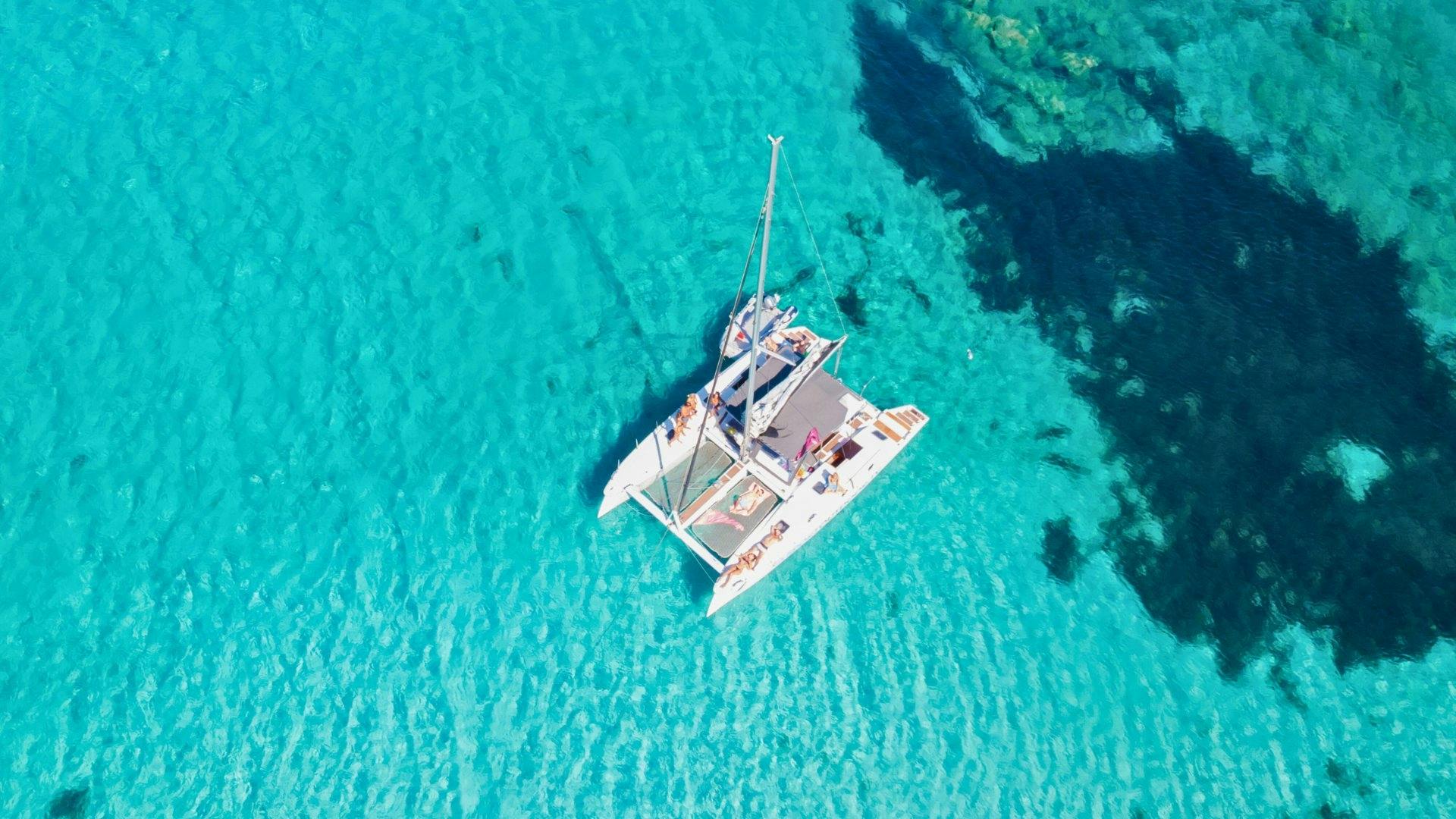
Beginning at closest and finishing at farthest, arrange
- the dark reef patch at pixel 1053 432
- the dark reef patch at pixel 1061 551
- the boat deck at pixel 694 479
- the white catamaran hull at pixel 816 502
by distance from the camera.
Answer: the white catamaran hull at pixel 816 502
the boat deck at pixel 694 479
the dark reef patch at pixel 1061 551
the dark reef patch at pixel 1053 432

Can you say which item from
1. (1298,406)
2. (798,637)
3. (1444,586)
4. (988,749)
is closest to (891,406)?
(798,637)

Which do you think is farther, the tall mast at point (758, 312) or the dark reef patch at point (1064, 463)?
the dark reef patch at point (1064, 463)

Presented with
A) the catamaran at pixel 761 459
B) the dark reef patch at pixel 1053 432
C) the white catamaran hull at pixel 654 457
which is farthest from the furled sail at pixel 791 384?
the dark reef patch at pixel 1053 432

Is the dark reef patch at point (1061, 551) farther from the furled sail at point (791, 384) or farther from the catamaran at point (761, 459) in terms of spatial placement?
the furled sail at point (791, 384)

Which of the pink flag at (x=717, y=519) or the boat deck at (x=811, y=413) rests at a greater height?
the boat deck at (x=811, y=413)

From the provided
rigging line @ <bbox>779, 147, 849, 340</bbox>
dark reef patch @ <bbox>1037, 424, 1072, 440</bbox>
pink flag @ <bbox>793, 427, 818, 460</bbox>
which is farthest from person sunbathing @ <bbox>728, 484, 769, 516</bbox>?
dark reef patch @ <bbox>1037, 424, 1072, 440</bbox>

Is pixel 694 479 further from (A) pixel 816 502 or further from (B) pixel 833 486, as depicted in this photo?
(B) pixel 833 486
